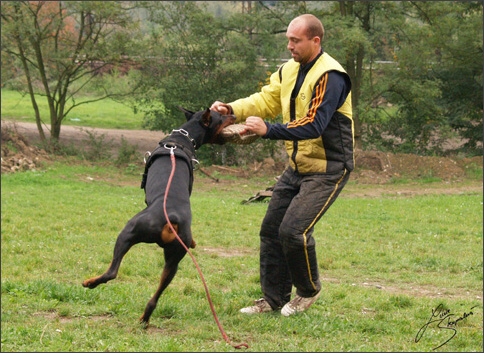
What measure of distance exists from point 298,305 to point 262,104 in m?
1.87

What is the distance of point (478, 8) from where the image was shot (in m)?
23.4

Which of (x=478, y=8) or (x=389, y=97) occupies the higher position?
(x=478, y=8)

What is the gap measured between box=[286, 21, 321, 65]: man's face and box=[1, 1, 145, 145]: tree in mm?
15332

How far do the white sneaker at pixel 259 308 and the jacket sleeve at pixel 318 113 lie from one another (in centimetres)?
162

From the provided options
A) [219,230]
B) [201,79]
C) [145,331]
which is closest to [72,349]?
[145,331]

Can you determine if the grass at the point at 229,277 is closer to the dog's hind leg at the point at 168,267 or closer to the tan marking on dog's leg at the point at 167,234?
the dog's hind leg at the point at 168,267

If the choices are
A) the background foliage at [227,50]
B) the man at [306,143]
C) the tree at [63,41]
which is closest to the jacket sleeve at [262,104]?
the man at [306,143]

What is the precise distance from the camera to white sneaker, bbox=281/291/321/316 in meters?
6.60

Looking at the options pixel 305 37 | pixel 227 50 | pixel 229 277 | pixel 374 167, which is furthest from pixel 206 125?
pixel 374 167

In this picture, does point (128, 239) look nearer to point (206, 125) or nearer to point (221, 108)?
point (206, 125)

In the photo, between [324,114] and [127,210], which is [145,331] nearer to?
[324,114]

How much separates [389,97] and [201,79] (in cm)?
646

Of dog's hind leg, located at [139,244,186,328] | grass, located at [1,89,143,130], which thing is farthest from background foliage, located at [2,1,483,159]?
dog's hind leg, located at [139,244,186,328]

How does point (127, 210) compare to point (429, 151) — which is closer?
point (127, 210)
